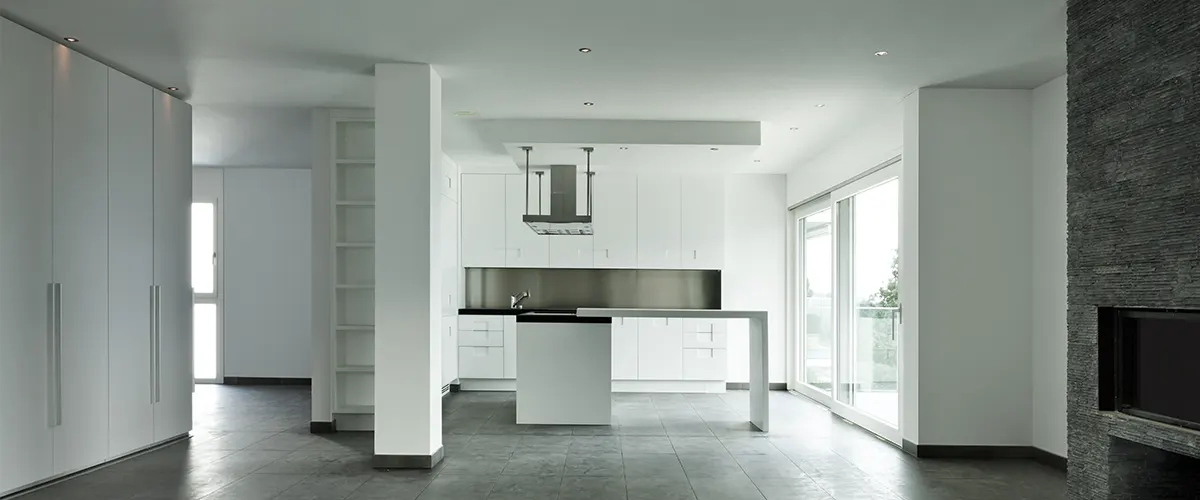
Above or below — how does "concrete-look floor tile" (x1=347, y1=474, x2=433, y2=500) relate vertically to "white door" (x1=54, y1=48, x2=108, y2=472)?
below

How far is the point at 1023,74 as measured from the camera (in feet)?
17.9

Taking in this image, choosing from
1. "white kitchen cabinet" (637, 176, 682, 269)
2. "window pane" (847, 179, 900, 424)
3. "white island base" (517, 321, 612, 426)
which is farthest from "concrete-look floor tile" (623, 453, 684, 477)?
"white kitchen cabinet" (637, 176, 682, 269)

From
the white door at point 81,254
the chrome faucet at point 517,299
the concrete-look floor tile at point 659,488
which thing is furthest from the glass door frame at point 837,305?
the white door at point 81,254

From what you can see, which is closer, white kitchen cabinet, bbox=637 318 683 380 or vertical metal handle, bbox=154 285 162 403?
vertical metal handle, bbox=154 285 162 403

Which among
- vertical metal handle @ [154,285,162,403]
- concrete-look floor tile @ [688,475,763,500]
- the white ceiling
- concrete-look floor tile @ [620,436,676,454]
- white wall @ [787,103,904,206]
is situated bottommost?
concrete-look floor tile @ [620,436,676,454]

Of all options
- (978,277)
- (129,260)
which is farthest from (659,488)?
(129,260)

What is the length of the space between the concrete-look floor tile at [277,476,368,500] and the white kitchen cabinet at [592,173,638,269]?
5.14m

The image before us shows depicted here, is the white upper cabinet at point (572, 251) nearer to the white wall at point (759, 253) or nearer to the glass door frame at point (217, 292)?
the white wall at point (759, 253)

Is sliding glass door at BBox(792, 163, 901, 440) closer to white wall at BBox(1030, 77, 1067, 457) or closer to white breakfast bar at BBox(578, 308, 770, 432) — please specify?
white breakfast bar at BBox(578, 308, 770, 432)

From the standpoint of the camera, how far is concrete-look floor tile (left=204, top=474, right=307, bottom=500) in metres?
4.70

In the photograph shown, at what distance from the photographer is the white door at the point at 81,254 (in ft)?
16.4

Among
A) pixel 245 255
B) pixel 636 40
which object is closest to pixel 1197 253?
pixel 636 40

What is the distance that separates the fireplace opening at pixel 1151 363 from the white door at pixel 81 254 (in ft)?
18.3

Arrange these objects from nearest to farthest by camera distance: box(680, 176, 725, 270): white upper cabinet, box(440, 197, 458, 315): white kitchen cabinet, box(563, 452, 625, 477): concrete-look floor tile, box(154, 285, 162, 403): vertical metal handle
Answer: box(563, 452, 625, 477): concrete-look floor tile, box(154, 285, 162, 403): vertical metal handle, box(440, 197, 458, 315): white kitchen cabinet, box(680, 176, 725, 270): white upper cabinet
